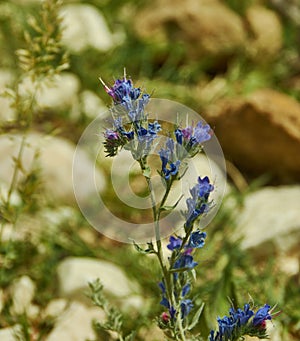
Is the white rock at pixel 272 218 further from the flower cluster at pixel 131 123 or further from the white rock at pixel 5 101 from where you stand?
the flower cluster at pixel 131 123

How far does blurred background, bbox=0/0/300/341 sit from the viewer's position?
2.38 m

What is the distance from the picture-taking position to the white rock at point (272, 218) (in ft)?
9.73

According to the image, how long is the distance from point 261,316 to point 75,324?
1074 mm

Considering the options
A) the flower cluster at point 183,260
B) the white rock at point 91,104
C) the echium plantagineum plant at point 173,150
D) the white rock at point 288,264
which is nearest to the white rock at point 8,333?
the flower cluster at point 183,260

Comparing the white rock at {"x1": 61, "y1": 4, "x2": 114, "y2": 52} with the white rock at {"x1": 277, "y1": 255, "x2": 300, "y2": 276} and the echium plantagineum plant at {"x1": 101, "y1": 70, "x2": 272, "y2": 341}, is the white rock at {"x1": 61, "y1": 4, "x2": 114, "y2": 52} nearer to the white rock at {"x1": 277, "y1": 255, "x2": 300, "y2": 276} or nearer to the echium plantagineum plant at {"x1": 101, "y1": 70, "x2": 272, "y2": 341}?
the white rock at {"x1": 277, "y1": 255, "x2": 300, "y2": 276}

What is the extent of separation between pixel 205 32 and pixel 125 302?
2.15m

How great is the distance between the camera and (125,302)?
260cm

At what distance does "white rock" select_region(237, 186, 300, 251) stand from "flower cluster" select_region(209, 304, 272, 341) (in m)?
1.38

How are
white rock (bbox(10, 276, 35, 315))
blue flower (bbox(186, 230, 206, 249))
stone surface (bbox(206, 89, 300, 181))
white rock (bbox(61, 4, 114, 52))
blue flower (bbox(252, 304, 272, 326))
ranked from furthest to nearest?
1. white rock (bbox(61, 4, 114, 52))
2. stone surface (bbox(206, 89, 300, 181))
3. white rock (bbox(10, 276, 35, 315))
4. blue flower (bbox(186, 230, 206, 249))
5. blue flower (bbox(252, 304, 272, 326))

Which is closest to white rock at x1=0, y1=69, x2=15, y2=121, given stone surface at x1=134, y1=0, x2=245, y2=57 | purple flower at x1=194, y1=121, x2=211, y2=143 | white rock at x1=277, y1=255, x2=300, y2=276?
stone surface at x1=134, y1=0, x2=245, y2=57

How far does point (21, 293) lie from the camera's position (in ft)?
8.47

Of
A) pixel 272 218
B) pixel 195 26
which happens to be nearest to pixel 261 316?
pixel 272 218

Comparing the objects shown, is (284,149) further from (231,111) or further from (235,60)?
(235,60)

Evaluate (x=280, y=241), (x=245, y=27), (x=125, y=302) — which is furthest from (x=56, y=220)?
(x=245, y=27)
